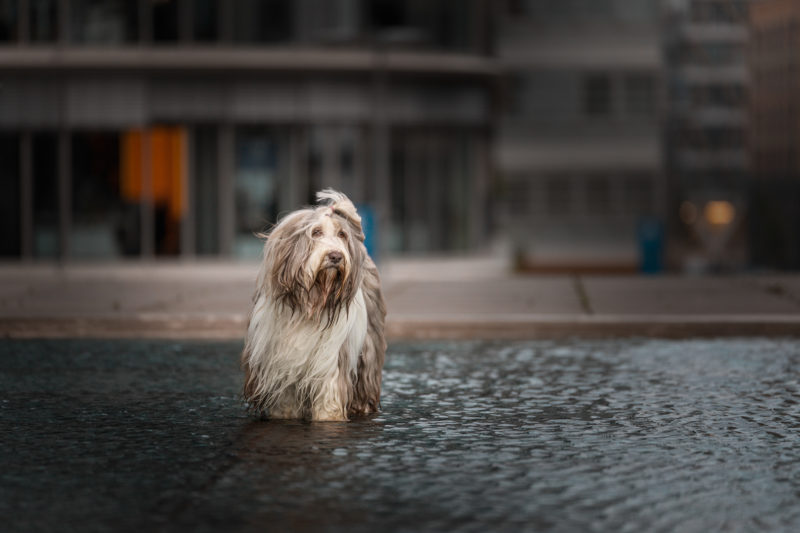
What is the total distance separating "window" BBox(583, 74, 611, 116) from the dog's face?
36.2 meters

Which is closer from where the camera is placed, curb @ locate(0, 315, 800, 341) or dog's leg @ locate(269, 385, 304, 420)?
dog's leg @ locate(269, 385, 304, 420)

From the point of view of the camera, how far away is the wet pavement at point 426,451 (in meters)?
6.84

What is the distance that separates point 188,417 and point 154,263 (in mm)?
25454

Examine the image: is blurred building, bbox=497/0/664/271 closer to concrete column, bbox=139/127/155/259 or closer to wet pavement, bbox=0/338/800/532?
concrete column, bbox=139/127/155/259

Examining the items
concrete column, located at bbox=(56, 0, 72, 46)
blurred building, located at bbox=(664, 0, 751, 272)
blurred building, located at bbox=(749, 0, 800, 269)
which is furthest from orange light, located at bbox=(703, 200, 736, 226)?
blurred building, located at bbox=(664, 0, 751, 272)

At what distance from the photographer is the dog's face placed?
8.80 meters

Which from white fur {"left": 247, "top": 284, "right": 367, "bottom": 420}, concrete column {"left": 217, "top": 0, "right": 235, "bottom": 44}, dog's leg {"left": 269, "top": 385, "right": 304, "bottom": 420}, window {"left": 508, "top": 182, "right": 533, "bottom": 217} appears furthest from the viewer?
window {"left": 508, "top": 182, "right": 533, "bottom": 217}

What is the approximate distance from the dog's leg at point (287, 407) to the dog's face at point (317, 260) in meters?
0.65

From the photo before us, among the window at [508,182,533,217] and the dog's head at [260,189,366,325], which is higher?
the dog's head at [260,189,366,325]

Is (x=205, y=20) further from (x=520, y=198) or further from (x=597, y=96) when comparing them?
(x=597, y=96)

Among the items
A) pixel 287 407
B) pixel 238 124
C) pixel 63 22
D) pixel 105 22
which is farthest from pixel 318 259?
pixel 63 22

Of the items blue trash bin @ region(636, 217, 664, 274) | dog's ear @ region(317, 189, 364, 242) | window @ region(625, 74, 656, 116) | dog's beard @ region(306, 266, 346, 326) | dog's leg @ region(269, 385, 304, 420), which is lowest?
blue trash bin @ region(636, 217, 664, 274)

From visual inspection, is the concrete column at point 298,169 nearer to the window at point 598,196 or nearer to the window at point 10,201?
the window at point 10,201

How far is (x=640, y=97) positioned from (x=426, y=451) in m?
37.2
